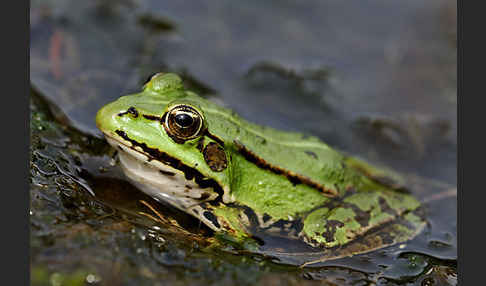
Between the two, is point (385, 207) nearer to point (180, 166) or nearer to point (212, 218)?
point (212, 218)

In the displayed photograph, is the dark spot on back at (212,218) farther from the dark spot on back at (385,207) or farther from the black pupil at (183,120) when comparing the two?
the dark spot on back at (385,207)

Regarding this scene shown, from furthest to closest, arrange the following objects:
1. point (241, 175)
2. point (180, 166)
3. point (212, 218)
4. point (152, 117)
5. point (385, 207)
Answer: point (385, 207)
point (241, 175)
point (212, 218)
point (180, 166)
point (152, 117)

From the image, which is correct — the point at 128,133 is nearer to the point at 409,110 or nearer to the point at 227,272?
the point at 227,272

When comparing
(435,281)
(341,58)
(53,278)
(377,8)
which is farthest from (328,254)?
(377,8)

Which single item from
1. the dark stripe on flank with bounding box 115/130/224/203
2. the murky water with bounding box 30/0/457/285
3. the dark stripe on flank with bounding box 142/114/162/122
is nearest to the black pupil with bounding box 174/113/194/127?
the dark stripe on flank with bounding box 142/114/162/122

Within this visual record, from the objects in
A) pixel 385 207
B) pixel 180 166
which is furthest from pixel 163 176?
pixel 385 207

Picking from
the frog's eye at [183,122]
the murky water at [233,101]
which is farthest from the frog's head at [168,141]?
the murky water at [233,101]
